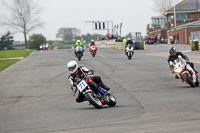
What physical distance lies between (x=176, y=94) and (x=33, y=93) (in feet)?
17.1

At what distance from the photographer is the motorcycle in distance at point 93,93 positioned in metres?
10.2

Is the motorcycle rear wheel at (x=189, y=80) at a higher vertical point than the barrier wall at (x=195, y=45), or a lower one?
lower

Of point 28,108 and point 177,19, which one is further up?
point 177,19

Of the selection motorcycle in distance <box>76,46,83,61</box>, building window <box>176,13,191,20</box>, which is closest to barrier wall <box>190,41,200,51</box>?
motorcycle in distance <box>76,46,83,61</box>

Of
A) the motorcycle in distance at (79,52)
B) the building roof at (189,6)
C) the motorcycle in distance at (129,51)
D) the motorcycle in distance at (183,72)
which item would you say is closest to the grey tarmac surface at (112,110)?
the motorcycle in distance at (183,72)

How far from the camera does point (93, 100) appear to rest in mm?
10211

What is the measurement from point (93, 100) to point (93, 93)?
18cm

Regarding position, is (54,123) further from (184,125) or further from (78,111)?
(184,125)

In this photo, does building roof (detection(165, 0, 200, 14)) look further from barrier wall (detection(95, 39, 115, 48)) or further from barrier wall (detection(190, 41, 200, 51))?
barrier wall (detection(190, 41, 200, 51))

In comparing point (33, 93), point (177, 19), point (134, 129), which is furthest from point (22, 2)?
point (134, 129)

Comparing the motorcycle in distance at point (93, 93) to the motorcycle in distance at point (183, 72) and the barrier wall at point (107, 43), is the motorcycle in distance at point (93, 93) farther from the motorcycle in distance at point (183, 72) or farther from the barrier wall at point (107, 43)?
the barrier wall at point (107, 43)

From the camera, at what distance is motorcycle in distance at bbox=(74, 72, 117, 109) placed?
401 inches

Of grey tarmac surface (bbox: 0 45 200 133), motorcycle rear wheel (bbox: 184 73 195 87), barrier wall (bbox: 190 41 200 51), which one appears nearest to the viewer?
grey tarmac surface (bbox: 0 45 200 133)

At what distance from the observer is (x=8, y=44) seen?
Result: 122 meters
